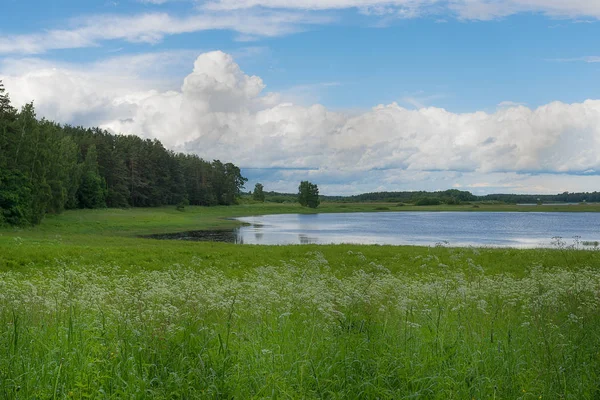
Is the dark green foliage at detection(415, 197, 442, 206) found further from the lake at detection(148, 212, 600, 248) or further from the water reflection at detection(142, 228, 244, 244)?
the water reflection at detection(142, 228, 244, 244)

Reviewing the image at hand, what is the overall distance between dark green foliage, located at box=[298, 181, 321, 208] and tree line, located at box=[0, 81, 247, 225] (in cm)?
1997

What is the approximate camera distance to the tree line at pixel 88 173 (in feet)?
163

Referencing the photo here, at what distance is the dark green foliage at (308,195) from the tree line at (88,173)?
1997cm

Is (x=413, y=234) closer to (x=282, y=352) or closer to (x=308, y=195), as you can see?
(x=282, y=352)

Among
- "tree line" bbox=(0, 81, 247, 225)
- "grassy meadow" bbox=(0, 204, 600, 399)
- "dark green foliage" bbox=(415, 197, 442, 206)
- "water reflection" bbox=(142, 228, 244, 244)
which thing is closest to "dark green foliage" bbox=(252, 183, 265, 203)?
"tree line" bbox=(0, 81, 247, 225)

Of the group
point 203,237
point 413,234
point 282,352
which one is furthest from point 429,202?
point 282,352

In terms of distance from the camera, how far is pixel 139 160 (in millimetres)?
117562

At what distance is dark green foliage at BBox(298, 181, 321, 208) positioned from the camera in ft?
506

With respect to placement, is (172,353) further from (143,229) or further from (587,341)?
(143,229)

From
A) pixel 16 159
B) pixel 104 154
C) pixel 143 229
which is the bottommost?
pixel 143 229

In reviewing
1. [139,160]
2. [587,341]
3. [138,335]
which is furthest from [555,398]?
[139,160]

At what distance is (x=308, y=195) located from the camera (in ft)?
506

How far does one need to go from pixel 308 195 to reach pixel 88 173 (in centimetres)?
7650

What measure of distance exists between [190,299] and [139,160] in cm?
11604
